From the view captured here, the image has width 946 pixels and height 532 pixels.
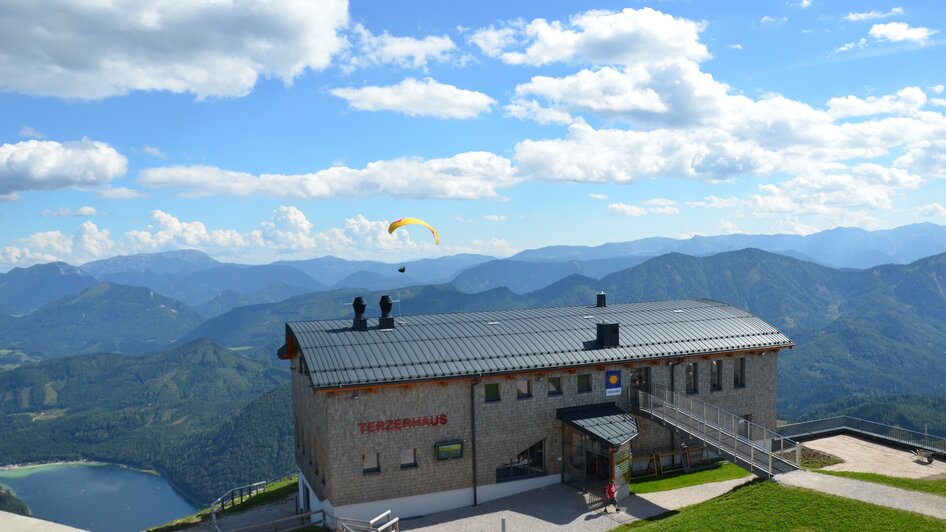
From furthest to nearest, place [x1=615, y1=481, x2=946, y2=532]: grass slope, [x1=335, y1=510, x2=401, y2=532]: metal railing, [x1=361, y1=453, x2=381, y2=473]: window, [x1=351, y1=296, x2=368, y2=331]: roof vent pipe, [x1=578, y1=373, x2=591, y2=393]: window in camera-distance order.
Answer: [x1=578, y1=373, x2=591, y2=393]: window < [x1=351, y1=296, x2=368, y2=331]: roof vent pipe < [x1=361, y1=453, x2=381, y2=473]: window < [x1=335, y1=510, x2=401, y2=532]: metal railing < [x1=615, y1=481, x2=946, y2=532]: grass slope

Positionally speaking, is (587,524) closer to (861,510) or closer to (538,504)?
(538,504)

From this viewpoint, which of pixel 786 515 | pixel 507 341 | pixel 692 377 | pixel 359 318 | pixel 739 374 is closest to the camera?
pixel 786 515

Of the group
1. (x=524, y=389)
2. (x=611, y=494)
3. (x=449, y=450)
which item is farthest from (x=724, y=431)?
(x=449, y=450)

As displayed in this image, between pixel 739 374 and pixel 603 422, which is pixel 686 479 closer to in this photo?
pixel 603 422

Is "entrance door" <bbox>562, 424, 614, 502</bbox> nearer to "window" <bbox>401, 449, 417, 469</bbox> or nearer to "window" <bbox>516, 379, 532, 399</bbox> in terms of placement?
"window" <bbox>516, 379, 532, 399</bbox>

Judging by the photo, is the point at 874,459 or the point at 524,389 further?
the point at 874,459

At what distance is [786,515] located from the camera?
2409 centimetres

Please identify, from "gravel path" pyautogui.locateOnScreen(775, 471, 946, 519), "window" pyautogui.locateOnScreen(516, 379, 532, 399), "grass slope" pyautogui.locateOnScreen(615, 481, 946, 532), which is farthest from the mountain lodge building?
"gravel path" pyautogui.locateOnScreen(775, 471, 946, 519)

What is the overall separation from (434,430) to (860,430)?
95.1ft

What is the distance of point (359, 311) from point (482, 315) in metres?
8.80

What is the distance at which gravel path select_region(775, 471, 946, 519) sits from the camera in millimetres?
24375

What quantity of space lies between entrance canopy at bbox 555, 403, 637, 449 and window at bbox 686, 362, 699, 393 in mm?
5199

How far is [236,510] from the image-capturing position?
133ft

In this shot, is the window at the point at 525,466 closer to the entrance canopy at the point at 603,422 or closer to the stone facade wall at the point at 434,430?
the stone facade wall at the point at 434,430
